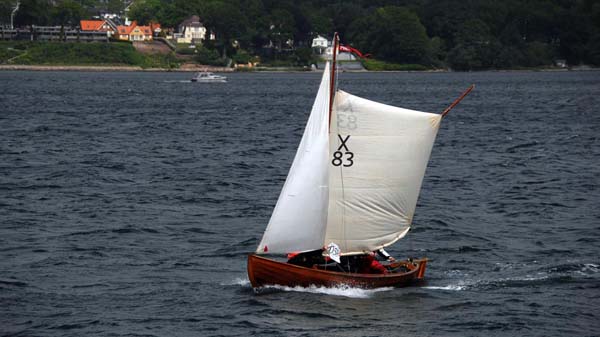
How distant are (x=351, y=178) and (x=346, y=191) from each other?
1.59ft

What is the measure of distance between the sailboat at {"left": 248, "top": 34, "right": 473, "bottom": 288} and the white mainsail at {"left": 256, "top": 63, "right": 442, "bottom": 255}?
0.03 m

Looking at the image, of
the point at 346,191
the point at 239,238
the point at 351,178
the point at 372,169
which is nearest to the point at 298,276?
the point at 346,191

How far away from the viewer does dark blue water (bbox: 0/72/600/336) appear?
1374 inches

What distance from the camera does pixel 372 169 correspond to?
37.5 m

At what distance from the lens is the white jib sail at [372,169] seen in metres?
36.7

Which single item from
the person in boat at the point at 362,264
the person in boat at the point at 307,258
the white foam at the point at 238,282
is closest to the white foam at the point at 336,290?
the person in boat at the point at 307,258

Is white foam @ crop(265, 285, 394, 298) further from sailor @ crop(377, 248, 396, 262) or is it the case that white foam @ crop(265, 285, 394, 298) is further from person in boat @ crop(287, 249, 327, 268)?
sailor @ crop(377, 248, 396, 262)

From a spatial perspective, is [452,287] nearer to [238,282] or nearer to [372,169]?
[372,169]

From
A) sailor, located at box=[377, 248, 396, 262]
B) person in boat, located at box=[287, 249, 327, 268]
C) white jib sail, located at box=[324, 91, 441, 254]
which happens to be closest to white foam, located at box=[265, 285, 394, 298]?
person in boat, located at box=[287, 249, 327, 268]

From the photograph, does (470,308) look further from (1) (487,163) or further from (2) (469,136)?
(2) (469,136)

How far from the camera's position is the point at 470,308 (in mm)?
Answer: 36531

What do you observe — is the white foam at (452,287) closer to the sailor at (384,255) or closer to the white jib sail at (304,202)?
the sailor at (384,255)

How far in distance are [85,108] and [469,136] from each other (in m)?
55.0

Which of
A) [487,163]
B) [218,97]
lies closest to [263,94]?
[218,97]
